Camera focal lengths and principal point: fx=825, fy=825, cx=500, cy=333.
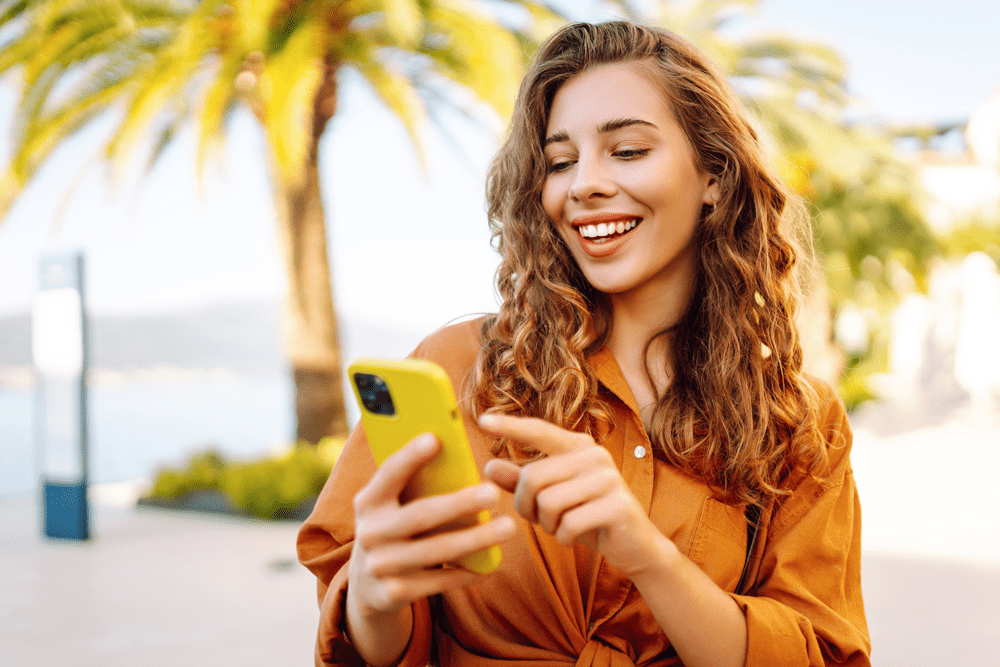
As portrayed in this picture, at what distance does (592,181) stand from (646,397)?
1.61 feet

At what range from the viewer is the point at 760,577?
1.64 meters

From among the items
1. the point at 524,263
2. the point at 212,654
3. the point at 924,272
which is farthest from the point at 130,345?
the point at 524,263

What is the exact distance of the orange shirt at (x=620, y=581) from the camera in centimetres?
155

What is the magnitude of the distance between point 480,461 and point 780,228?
3.06ft

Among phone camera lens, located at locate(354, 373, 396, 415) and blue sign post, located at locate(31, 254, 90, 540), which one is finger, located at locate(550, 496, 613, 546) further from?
blue sign post, located at locate(31, 254, 90, 540)

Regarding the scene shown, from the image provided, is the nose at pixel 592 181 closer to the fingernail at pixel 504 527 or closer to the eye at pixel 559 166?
the eye at pixel 559 166

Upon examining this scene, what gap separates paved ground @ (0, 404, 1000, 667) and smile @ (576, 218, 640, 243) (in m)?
3.93

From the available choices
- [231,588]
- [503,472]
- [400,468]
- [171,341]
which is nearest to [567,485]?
[503,472]

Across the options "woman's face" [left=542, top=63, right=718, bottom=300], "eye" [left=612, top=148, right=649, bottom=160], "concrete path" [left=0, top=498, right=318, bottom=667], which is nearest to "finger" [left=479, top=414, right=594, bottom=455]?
"woman's face" [left=542, top=63, right=718, bottom=300]

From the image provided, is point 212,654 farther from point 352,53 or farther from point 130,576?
point 352,53

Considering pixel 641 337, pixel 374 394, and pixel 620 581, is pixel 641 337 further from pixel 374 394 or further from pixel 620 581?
pixel 374 394

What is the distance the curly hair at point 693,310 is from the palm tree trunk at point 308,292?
703 cm

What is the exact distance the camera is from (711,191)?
72.6 inches

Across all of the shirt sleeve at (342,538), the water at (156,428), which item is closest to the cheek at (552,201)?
the shirt sleeve at (342,538)
